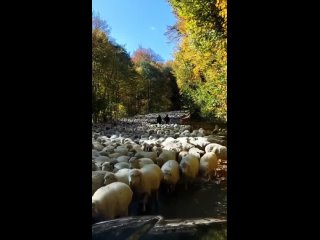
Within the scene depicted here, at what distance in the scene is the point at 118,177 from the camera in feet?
17.8

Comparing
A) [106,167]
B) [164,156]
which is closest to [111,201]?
[106,167]

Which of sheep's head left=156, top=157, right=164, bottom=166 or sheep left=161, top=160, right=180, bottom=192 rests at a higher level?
sheep's head left=156, top=157, right=164, bottom=166

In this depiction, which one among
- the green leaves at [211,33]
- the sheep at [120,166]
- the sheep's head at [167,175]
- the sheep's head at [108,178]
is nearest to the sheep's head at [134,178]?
the sheep's head at [108,178]

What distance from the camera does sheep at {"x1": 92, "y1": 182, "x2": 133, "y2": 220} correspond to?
4.41 meters

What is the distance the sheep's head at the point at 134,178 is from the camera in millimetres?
5328

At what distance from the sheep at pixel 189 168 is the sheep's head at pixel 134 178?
1869 mm

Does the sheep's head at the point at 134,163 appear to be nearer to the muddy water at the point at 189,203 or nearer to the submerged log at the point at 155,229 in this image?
the muddy water at the point at 189,203

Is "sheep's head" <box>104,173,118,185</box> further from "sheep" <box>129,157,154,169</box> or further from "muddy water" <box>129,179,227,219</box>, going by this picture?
"sheep" <box>129,157,154,169</box>

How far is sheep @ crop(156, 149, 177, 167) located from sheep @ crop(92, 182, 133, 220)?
2599 millimetres

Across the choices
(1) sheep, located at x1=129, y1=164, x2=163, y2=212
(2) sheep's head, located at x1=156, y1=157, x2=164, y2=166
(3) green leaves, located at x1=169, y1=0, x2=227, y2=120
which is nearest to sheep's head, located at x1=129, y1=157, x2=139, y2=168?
(1) sheep, located at x1=129, y1=164, x2=163, y2=212
